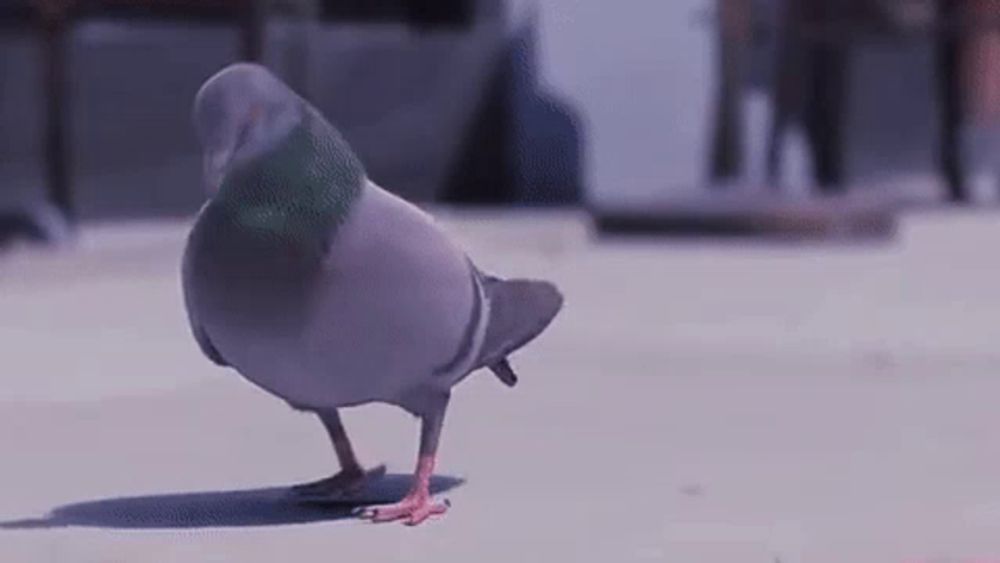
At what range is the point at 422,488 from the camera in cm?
357

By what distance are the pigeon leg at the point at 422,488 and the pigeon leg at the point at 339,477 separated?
0.14 meters

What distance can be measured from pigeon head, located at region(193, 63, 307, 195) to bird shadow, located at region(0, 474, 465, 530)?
0.56 metres

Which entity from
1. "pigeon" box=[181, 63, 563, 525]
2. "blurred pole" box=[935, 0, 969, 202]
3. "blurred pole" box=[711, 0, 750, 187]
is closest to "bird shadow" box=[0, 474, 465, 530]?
"pigeon" box=[181, 63, 563, 525]

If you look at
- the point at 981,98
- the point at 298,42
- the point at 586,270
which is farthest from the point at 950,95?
the point at 586,270

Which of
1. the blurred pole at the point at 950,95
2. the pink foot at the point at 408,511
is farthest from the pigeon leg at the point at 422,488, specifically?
the blurred pole at the point at 950,95

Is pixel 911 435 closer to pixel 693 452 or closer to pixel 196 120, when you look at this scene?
pixel 693 452

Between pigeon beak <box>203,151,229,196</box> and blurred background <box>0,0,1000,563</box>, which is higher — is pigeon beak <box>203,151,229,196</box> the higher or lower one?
the higher one

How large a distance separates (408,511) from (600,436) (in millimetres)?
1224

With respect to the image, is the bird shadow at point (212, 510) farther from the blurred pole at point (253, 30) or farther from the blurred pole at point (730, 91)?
the blurred pole at point (730, 91)

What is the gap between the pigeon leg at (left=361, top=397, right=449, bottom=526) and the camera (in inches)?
139

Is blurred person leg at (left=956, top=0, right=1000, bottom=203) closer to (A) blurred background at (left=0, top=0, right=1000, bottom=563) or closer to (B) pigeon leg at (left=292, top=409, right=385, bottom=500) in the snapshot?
(A) blurred background at (left=0, top=0, right=1000, bottom=563)

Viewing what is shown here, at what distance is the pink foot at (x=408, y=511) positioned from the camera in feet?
11.5

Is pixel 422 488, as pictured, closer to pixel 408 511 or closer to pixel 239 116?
pixel 408 511

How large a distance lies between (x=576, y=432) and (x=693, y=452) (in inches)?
15.0
